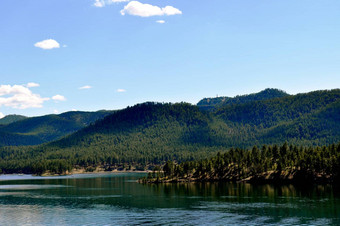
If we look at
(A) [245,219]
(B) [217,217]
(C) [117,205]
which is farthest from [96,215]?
(A) [245,219]

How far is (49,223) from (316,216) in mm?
79710

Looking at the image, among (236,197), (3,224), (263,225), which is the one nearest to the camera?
(263,225)

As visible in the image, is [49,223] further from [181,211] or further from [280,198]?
[280,198]

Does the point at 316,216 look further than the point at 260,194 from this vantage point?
No

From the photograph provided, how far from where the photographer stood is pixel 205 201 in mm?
165875

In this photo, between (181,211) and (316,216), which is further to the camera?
(181,211)

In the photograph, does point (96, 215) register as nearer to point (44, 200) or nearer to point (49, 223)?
point (49, 223)

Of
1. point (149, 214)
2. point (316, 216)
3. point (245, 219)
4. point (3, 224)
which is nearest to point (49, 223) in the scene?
point (3, 224)

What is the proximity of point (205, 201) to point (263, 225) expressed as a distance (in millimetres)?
56273

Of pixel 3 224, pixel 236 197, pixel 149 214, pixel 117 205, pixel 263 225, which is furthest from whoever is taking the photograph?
pixel 236 197

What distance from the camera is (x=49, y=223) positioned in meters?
122

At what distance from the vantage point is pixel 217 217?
125438mm

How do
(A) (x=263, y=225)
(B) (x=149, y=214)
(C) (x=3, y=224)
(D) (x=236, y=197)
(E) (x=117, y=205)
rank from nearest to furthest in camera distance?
(A) (x=263, y=225), (C) (x=3, y=224), (B) (x=149, y=214), (E) (x=117, y=205), (D) (x=236, y=197)

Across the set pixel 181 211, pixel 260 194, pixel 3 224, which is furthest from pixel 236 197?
pixel 3 224
